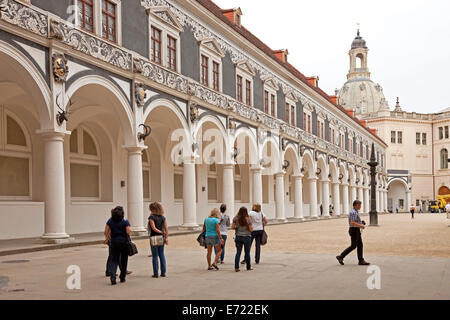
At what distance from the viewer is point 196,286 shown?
8.95m

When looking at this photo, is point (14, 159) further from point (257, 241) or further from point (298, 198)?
point (298, 198)

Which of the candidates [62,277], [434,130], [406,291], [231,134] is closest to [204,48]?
[231,134]

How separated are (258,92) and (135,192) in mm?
14762

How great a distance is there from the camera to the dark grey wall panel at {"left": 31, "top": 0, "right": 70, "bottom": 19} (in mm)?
15287

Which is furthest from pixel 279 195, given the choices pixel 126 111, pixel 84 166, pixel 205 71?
pixel 126 111

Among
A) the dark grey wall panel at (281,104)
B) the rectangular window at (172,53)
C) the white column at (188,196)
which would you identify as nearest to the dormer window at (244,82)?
the dark grey wall panel at (281,104)

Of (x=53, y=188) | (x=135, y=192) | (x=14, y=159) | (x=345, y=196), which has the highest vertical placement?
(x=14, y=159)

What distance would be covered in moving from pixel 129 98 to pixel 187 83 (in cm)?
456

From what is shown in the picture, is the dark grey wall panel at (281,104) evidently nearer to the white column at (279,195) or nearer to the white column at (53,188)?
the white column at (279,195)

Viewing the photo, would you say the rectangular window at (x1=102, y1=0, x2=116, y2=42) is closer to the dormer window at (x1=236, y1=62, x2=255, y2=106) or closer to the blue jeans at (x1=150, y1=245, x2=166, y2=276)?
the blue jeans at (x1=150, y1=245, x2=166, y2=276)

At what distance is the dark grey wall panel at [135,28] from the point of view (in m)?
19.7

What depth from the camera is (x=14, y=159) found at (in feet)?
64.4

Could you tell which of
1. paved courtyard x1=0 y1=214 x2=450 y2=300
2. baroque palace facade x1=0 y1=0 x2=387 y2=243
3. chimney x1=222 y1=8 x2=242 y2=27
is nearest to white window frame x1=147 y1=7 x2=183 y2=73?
baroque palace facade x1=0 y1=0 x2=387 y2=243
